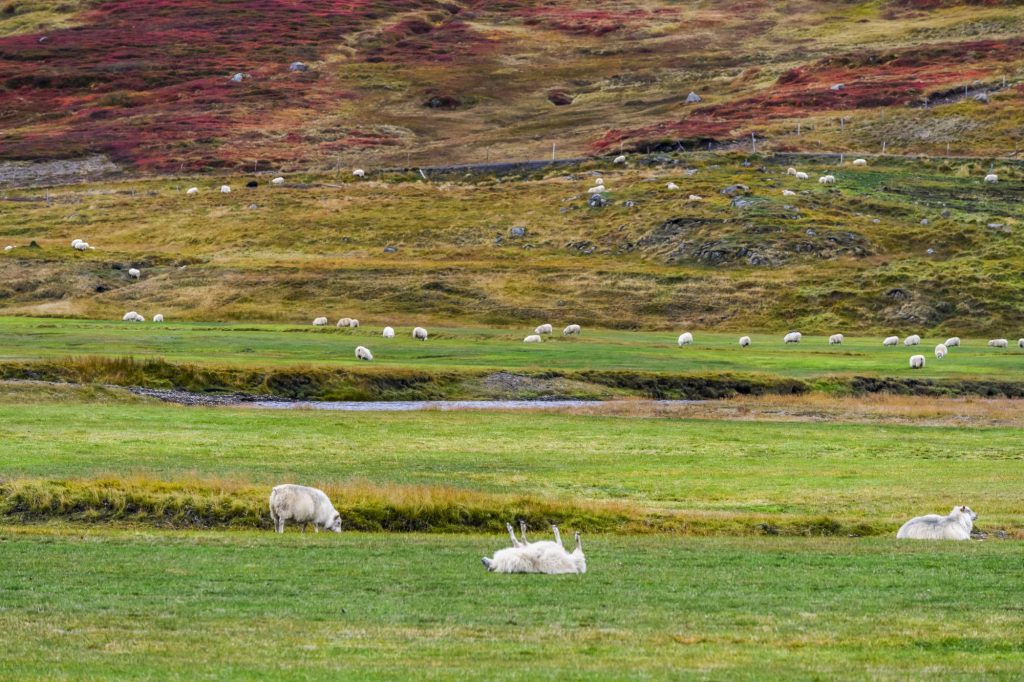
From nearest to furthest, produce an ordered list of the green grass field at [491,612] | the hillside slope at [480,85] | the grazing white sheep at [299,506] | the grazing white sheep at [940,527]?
the green grass field at [491,612], the grazing white sheep at [940,527], the grazing white sheep at [299,506], the hillside slope at [480,85]

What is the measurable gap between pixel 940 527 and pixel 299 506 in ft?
38.5

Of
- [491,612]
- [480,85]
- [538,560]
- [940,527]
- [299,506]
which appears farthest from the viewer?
[480,85]

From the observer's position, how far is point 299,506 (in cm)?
2672

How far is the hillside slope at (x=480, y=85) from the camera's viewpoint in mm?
138750

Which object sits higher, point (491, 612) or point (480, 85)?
point (491, 612)

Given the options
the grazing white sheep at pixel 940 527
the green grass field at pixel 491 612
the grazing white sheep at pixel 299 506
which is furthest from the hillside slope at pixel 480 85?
the green grass field at pixel 491 612

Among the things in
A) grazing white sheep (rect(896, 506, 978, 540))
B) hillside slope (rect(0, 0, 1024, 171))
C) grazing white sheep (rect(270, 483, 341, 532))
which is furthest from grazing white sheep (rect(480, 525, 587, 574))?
hillside slope (rect(0, 0, 1024, 171))

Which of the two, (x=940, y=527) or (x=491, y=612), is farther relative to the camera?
(x=940, y=527)

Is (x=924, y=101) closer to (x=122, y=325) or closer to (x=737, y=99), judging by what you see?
(x=737, y=99)

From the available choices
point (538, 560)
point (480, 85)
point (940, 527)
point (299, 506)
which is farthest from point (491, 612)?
point (480, 85)

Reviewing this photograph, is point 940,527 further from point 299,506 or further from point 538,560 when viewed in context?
point 299,506

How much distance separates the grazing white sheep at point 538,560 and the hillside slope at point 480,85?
113m

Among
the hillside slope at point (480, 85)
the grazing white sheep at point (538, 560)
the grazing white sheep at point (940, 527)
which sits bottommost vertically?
the hillside slope at point (480, 85)

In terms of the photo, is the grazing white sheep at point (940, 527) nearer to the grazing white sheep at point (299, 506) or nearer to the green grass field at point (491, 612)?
the green grass field at point (491, 612)
